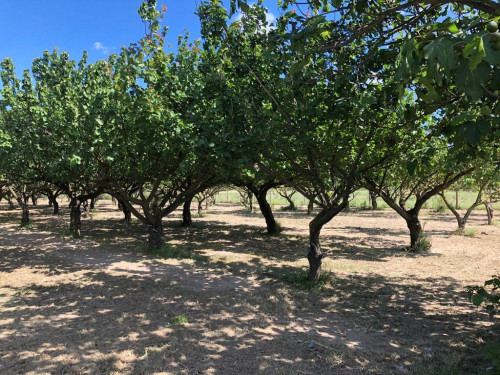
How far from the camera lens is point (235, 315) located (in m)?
6.06

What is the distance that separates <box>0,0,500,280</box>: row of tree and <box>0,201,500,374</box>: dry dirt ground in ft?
6.63

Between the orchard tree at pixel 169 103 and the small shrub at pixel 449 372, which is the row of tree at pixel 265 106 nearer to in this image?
the orchard tree at pixel 169 103

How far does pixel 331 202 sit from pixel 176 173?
7.06 meters

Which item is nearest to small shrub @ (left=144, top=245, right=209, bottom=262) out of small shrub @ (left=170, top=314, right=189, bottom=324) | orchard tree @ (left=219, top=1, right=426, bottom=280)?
orchard tree @ (left=219, top=1, right=426, bottom=280)

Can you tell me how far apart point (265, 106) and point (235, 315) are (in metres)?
4.44

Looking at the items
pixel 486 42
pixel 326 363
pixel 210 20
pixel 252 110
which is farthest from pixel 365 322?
pixel 210 20

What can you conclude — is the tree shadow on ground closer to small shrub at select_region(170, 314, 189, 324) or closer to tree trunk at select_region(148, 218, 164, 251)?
small shrub at select_region(170, 314, 189, 324)

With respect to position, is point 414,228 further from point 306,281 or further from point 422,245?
point 306,281

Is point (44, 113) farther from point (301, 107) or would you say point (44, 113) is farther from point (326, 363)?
point (326, 363)

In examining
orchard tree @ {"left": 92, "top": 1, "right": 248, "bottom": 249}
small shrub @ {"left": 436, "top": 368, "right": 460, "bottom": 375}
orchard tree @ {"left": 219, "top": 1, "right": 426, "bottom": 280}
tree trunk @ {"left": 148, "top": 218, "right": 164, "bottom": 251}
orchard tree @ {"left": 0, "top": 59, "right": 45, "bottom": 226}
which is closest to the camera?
small shrub @ {"left": 436, "top": 368, "right": 460, "bottom": 375}

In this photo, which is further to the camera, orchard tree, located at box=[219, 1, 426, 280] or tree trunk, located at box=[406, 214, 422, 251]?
tree trunk, located at box=[406, 214, 422, 251]

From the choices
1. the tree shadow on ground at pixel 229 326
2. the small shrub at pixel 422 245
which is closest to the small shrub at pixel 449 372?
the tree shadow on ground at pixel 229 326

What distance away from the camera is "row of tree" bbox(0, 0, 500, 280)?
12.6 feet

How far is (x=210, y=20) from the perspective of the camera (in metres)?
5.41
